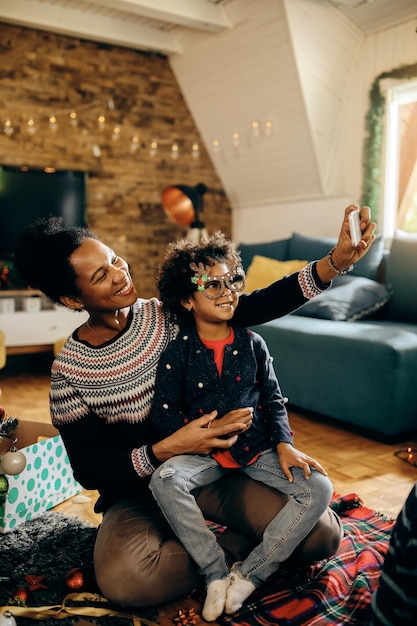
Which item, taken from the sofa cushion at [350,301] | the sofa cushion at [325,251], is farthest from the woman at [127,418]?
the sofa cushion at [325,251]

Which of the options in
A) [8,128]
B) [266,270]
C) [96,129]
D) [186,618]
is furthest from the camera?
[96,129]

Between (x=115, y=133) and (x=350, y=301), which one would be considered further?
(x=115, y=133)

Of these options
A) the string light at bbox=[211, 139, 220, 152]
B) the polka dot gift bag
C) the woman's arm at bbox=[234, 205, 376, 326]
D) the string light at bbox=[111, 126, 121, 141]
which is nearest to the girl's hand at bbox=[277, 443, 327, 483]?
the woman's arm at bbox=[234, 205, 376, 326]

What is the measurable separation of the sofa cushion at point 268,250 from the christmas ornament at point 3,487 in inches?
106

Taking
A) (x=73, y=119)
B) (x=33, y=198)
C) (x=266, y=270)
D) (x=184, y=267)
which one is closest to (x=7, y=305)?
(x=33, y=198)

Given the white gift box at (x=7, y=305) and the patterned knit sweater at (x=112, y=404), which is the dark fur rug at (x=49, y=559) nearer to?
the patterned knit sweater at (x=112, y=404)

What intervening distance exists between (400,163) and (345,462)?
270 centimetres

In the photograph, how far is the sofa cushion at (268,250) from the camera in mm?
4113

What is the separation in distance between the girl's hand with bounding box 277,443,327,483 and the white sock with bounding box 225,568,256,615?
10.1 inches

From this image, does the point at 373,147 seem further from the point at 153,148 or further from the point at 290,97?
the point at 153,148

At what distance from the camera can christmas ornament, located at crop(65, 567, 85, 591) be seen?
1.45 metres

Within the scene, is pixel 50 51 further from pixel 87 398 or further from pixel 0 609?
pixel 0 609

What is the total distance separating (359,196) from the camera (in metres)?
4.36

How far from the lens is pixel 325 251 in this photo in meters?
3.74
